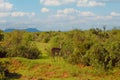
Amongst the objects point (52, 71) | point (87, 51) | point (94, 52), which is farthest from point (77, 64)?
point (52, 71)

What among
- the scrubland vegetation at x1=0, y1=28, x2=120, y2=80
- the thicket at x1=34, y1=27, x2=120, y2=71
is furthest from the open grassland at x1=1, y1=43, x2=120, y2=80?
the thicket at x1=34, y1=27, x2=120, y2=71

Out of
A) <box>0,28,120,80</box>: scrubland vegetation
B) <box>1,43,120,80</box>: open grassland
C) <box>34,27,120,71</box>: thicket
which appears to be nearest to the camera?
<box>1,43,120,80</box>: open grassland

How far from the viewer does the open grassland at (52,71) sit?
20.8 meters

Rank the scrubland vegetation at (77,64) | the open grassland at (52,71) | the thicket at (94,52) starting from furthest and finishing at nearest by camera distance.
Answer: the thicket at (94,52) < the scrubland vegetation at (77,64) < the open grassland at (52,71)

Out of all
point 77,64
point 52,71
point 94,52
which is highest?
point 94,52

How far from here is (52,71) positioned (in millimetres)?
22234

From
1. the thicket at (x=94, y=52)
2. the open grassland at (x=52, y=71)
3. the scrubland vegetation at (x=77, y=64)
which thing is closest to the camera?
Result: the open grassland at (x=52, y=71)

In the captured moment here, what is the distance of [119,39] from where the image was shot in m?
23.1

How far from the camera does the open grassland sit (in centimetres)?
2080

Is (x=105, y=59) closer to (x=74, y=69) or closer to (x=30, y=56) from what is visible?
(x=74, y=69)

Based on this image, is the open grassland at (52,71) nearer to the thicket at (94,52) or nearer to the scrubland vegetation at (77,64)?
the scrubland vegetation at (77,64)

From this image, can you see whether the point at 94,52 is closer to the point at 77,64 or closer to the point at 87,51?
the point at 87,51

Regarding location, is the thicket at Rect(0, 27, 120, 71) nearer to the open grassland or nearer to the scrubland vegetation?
Result: the scrubland vegetation

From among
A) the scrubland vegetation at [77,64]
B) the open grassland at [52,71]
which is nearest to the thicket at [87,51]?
the scrubland vegetation at [77,64]
